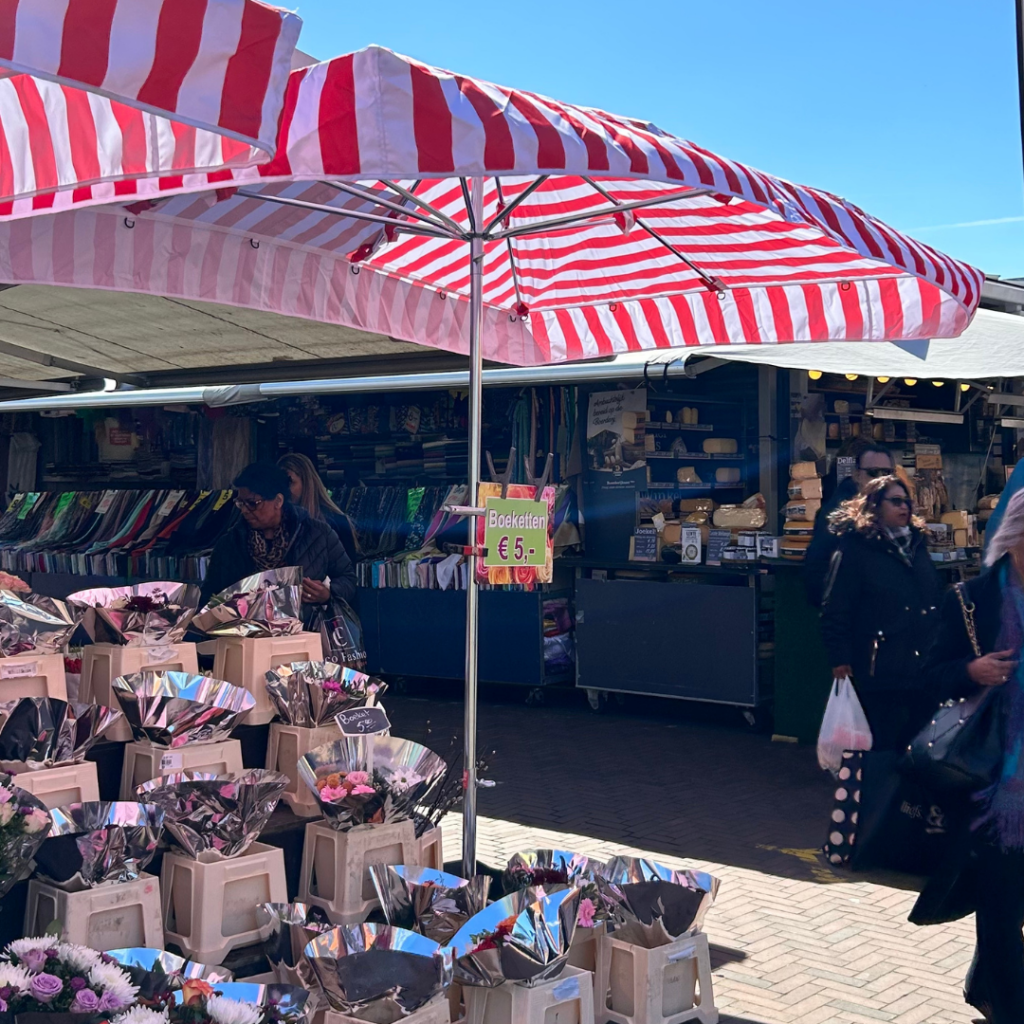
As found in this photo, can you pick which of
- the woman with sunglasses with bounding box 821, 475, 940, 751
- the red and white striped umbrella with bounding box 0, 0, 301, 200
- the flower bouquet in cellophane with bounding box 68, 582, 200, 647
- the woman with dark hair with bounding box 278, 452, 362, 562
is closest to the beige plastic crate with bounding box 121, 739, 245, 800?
the flower bouquet in cellophane with bounding box 68, 582, 200, 647

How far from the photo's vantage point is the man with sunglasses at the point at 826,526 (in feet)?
22.1

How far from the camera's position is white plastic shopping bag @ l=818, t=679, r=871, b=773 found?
5562 millimetres

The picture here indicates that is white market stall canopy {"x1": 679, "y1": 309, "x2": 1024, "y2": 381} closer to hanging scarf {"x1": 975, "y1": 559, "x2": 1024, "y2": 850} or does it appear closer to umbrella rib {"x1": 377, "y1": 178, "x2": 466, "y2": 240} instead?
umbrella rib {"x1": 377, "y1": 178, "x2": 466, "y2": 240}

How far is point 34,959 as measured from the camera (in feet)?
7.25

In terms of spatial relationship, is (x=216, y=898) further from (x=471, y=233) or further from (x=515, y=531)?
(x=471, y=233)

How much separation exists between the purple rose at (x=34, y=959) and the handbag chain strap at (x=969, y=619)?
106 inches

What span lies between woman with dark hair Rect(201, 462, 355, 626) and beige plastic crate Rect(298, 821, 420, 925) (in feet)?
7.94

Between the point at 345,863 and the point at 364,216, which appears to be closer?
the point at 345,863

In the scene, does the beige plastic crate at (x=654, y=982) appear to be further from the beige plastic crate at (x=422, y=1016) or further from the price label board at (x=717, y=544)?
the price label board at (x=717, y=544)

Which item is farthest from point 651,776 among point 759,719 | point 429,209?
point 429,209

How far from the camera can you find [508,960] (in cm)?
277

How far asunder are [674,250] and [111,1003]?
3.11 meters

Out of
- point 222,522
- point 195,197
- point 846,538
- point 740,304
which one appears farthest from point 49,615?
point 222,522

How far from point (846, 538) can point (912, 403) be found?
491cm
